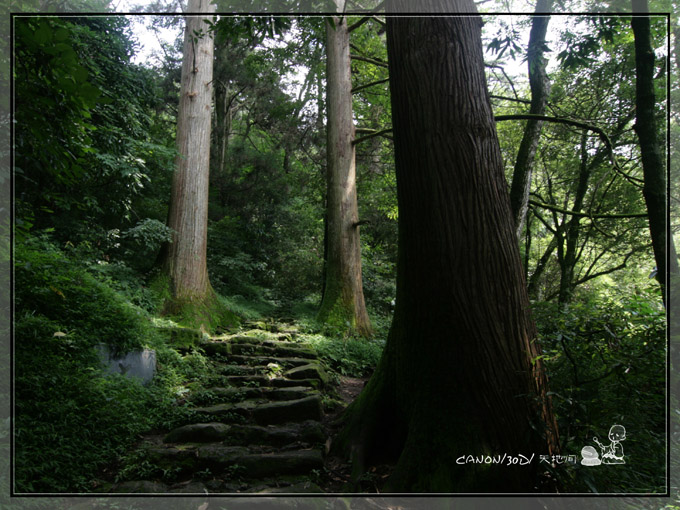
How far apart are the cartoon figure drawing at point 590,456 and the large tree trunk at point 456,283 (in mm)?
169

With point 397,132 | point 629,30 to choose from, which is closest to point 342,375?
point 397,132

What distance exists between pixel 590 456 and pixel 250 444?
7.84 feet

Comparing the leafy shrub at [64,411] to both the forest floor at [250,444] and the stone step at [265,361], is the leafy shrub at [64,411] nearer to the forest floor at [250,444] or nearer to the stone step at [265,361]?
the forest floor at [250,444]

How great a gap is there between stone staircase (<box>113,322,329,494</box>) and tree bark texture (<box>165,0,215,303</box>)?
2.70 metres

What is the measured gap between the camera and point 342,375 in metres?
5.77

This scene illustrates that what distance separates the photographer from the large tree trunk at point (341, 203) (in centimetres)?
795

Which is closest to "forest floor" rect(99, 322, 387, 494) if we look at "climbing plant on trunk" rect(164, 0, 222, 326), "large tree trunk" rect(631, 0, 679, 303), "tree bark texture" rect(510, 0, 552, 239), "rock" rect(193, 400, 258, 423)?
"rock" rect(193, 400, 258, 423)

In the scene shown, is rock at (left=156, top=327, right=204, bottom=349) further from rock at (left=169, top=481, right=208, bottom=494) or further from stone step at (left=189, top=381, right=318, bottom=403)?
rock at (left=169, top=481, right=208, bottom=494)

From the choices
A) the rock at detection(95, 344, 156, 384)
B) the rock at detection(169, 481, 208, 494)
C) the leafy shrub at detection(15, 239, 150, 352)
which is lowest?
the rock at detection(169, 481, 208, 494)

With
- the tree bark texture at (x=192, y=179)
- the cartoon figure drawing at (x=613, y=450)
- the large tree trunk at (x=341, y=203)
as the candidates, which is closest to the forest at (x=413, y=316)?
the cartoon figure drawing at (x=613, y=450)

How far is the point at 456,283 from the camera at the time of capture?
2441 millimetres

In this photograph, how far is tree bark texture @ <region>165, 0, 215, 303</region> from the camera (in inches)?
282

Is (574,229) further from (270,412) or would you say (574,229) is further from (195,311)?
(195,311)

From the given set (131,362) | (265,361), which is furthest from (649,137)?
(131,362)
